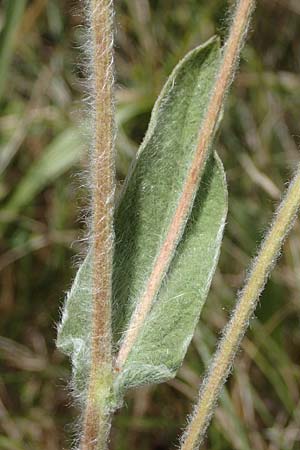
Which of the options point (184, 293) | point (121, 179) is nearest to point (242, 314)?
point (184, 293)

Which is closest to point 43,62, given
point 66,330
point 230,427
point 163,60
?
point 163,60

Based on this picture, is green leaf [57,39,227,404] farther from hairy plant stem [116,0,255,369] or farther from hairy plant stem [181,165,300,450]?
hairy plant stem [181,165,300,450]

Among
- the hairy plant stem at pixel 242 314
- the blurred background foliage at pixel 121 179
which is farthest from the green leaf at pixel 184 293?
the blurred background foliage at pixel 121 179

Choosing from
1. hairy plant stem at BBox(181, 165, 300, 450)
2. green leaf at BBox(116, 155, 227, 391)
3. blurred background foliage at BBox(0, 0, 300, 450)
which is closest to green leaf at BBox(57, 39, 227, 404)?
green leaf at BBox(116, 155, 227, 391)

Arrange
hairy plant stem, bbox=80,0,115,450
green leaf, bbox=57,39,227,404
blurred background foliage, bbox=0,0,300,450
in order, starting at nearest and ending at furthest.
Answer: hairy plant stem, bbox=80,0,115,450
green leaf, bbox=57,39,227,404
blurred background foliage, bbox=0,0,300,450

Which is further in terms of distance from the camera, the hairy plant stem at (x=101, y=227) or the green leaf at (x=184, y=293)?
the green leaf at (x=184, y=293)

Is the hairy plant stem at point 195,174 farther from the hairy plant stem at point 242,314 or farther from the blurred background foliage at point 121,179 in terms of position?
the blurred background foliage at point 121,179

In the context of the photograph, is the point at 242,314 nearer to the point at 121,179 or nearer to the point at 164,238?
the point at 164,238
